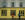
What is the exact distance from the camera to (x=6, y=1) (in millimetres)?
1280

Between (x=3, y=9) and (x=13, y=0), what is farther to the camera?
(x=3, y=9)

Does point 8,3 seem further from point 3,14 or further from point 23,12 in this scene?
point 23,12

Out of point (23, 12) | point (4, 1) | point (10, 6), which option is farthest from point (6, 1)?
point (23, 12)

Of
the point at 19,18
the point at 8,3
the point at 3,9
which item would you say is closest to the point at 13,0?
the point at 8,3

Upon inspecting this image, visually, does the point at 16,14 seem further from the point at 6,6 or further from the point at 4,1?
the point at 4,1

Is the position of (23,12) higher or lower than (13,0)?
lower

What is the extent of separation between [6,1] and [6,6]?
0.40ft

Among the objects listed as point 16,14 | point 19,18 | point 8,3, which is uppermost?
point 8,3

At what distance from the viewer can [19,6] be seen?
1.29 metres

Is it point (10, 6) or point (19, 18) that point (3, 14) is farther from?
point (19, 18)

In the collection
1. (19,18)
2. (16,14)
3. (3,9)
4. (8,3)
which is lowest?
(19,18)

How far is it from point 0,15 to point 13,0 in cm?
54

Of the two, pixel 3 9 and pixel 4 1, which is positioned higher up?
pixel 4 1

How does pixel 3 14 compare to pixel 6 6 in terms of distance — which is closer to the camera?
pixel 6 6
